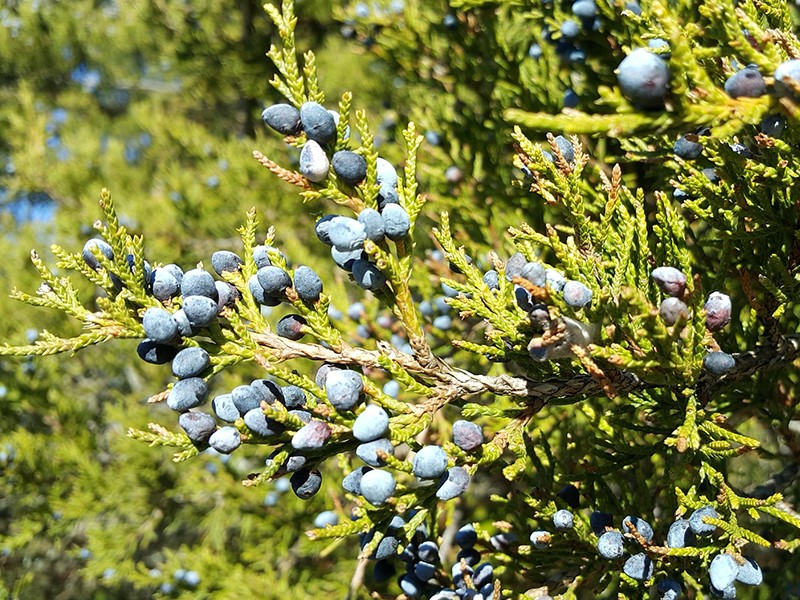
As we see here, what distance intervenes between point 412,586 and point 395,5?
6.34ft

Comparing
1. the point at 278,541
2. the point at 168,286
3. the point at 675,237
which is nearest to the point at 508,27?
the point at 675,237

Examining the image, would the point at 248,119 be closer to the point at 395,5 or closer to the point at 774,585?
the point at 395,5

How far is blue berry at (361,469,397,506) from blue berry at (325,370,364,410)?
0.11 m

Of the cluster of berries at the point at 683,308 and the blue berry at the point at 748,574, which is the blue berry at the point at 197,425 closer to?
the cluster of berries at the point at 683,308

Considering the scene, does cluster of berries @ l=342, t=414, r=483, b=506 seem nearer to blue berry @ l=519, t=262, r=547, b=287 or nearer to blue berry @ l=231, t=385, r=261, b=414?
A: blue berry @ l=231, t=385, r=261, b=414

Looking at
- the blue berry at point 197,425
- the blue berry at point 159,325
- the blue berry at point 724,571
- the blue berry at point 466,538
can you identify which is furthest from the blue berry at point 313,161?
the blue berry at point 724,571

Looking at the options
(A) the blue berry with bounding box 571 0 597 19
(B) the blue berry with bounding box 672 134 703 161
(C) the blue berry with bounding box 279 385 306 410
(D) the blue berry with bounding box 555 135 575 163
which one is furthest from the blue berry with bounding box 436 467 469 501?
(A) the blue berry with bounding box 571 0 597 19

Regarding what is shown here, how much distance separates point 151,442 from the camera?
3.24 feet

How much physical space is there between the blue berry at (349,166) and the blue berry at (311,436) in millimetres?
389

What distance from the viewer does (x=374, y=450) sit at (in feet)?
2.88

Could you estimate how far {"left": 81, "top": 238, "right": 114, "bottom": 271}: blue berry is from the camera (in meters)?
0.96

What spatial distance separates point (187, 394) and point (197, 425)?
0.05 metres

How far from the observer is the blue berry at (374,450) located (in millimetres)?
875

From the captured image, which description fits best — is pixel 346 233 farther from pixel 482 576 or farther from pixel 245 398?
pixel 482 576
